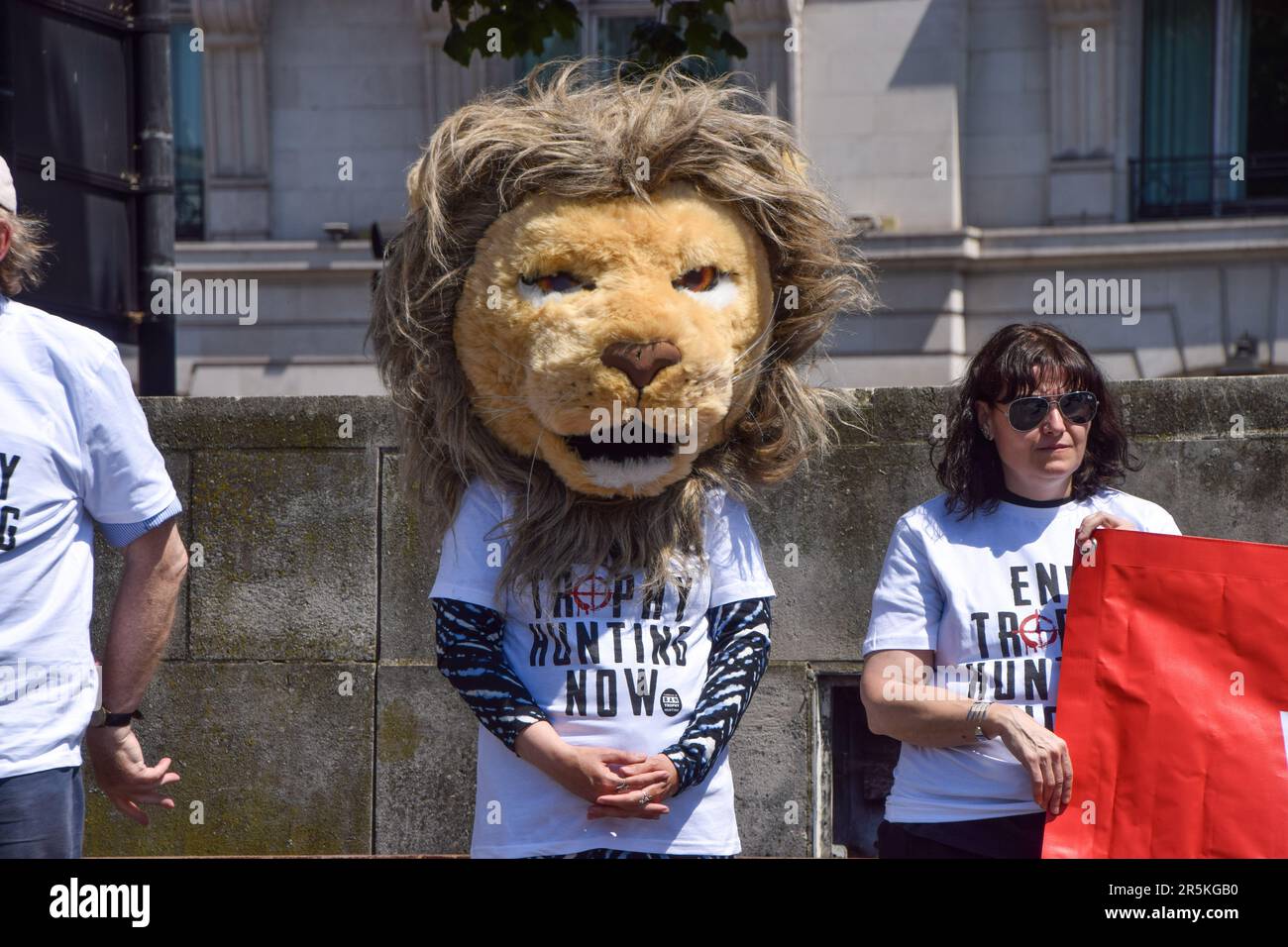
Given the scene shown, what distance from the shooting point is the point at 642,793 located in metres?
3.27

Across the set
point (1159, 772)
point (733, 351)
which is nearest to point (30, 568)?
point (733, 351)

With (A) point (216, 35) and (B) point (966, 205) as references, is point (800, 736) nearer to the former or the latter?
(B) point (966, 205)

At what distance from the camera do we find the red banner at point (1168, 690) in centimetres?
348

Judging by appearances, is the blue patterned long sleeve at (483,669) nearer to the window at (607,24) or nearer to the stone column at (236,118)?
the window at (607,24)

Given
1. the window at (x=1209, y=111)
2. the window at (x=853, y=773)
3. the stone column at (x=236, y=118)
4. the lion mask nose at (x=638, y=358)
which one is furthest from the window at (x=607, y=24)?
the lion mask nose at (x=638, y=358)

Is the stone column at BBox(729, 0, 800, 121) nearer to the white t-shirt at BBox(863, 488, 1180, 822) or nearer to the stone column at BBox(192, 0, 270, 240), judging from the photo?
the stone column at BBox(192, 0, 270, 240)

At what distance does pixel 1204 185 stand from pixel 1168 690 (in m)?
11.9

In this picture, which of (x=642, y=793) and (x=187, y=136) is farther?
(x=187, y=136)

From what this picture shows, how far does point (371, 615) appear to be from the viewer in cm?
514

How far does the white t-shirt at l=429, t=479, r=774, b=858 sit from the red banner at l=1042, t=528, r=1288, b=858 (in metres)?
0.72

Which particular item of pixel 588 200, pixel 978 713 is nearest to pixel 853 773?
pixel 978 713

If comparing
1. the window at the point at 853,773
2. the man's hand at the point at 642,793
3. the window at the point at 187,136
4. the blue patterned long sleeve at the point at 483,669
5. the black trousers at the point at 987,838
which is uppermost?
the window at the point at 187,136

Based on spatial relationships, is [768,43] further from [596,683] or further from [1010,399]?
[596,683]

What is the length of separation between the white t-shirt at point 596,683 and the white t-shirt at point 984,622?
36 cm
